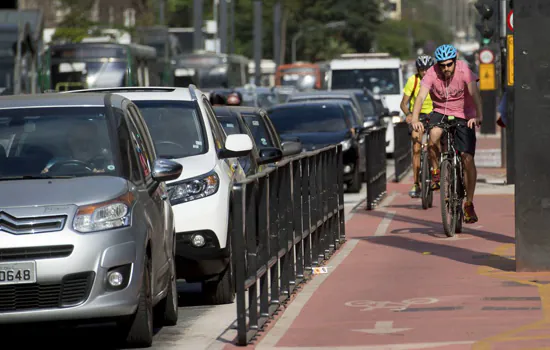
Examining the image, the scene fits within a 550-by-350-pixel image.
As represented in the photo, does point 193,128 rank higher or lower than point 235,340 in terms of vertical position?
higher

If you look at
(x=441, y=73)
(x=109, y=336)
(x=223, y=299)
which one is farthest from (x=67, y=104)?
(x=441, y=73)

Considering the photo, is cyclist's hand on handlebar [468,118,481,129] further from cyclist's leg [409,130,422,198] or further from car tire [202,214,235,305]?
car tire [202,214,235,305]

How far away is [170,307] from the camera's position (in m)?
10.2

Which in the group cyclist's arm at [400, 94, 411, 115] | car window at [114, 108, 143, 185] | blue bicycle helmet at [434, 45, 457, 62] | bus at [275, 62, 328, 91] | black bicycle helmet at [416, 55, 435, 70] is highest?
blue bicycle helmet at [434, 45, 457, 62]

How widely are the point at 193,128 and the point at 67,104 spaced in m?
2.45

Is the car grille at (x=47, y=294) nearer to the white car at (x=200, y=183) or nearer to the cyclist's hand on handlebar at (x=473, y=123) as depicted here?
the white car at (x=200, y=183)

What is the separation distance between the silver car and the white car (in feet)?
2.97

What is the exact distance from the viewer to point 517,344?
866cm

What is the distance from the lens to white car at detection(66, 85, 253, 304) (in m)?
11.0

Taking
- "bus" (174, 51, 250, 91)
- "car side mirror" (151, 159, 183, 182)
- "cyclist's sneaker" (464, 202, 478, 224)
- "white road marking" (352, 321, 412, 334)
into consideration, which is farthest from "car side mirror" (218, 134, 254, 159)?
"bus" (174, 51, 250, 91)

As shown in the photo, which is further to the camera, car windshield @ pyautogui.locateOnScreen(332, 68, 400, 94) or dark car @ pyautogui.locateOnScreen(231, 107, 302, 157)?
car windshield @ pyautogui.locateOnScreen(332, 68, 400, 94)

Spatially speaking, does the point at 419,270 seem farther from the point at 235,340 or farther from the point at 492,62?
the point at 492,62

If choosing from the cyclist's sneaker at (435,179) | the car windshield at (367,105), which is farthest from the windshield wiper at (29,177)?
the car windshield at (367,105)

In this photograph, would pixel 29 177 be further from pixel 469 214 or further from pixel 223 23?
pixel 223 23
